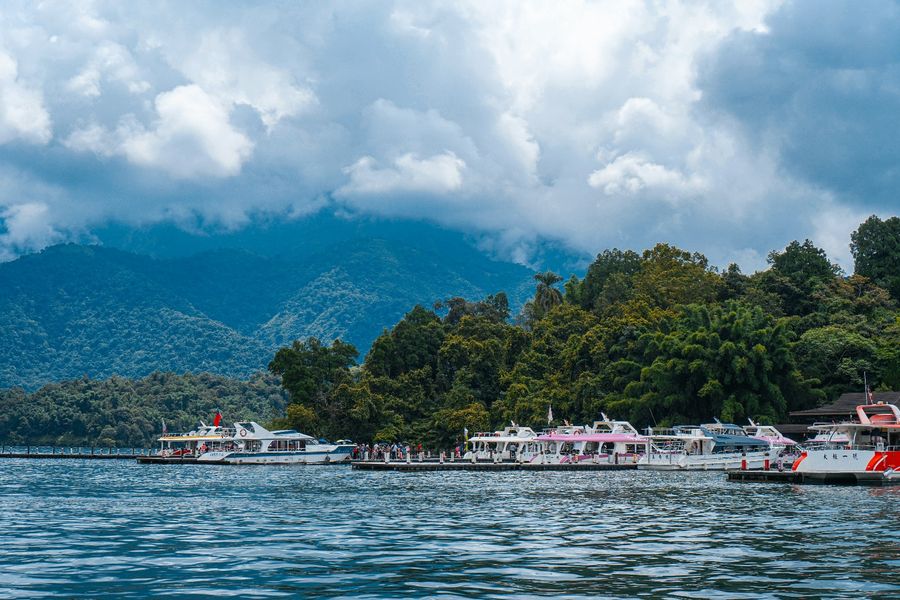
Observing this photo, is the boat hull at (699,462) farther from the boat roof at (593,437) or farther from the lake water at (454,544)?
the lake water at (454,544)

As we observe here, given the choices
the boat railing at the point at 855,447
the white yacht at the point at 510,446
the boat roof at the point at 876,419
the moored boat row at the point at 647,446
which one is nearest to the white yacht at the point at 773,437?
the moored boat row at the point at 647,446

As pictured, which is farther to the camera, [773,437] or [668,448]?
[773,437]

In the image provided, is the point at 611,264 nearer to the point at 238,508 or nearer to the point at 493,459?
the point at 493,459

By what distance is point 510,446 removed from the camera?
86188 mm

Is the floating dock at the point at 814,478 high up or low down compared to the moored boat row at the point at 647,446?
down

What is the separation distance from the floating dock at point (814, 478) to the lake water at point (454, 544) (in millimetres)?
4733

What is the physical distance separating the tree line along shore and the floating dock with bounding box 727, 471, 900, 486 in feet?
84.0

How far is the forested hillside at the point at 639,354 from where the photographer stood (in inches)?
3307

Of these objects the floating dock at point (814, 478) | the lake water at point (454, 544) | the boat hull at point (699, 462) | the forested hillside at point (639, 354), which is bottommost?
the lake water at point (454, 544)

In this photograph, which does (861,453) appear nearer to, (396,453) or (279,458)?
(396,453)

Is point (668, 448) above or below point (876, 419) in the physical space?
below

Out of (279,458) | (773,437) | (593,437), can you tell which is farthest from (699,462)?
(279,458)

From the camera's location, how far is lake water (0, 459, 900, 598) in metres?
18.8

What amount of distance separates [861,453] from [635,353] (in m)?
40.2
